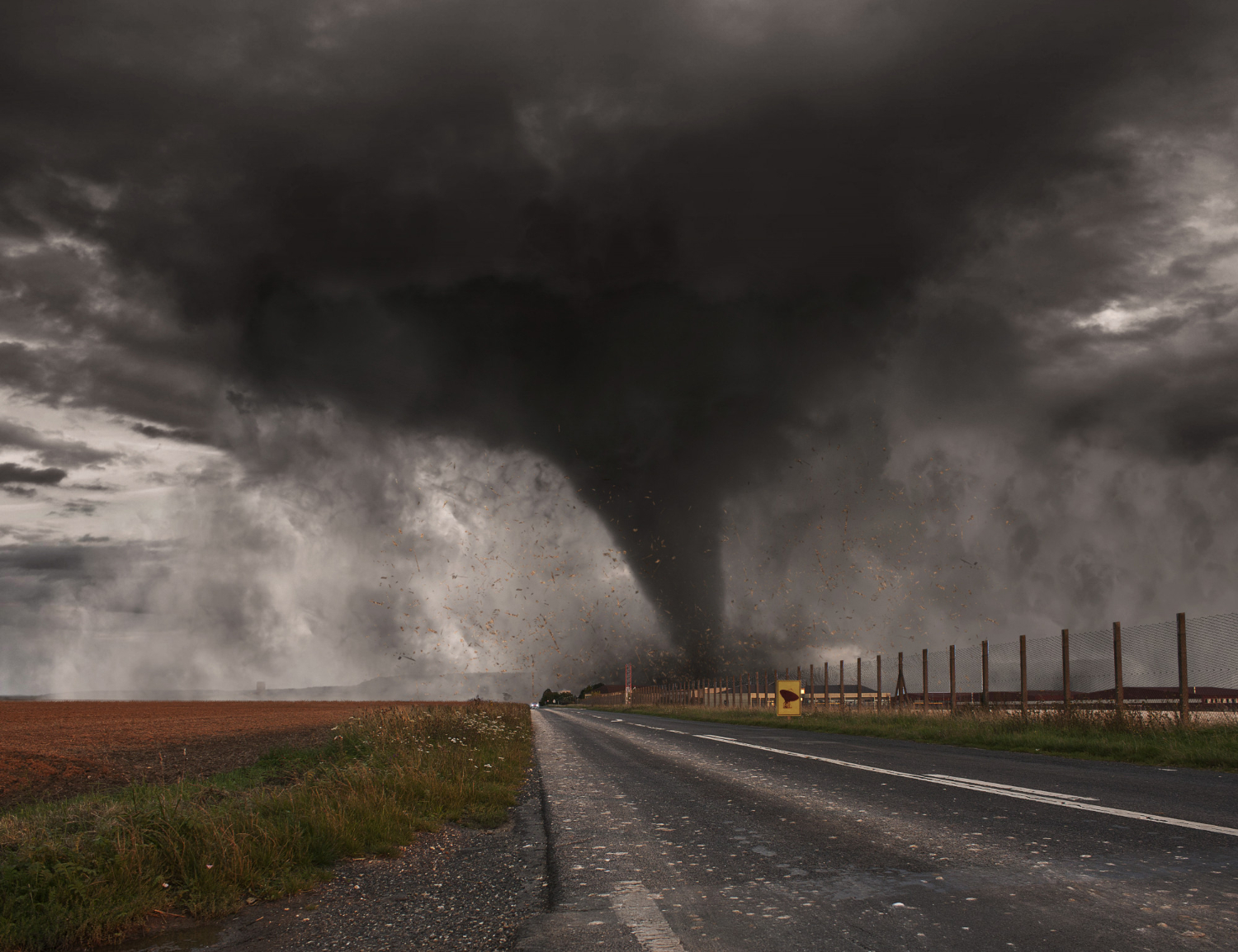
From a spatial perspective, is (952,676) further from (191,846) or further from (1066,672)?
(191,846)

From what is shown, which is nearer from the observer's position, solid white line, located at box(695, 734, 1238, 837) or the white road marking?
the white road marking

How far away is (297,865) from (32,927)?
1519 mm

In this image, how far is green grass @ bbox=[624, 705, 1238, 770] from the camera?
37.5 feet

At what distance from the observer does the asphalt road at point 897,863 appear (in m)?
3.43

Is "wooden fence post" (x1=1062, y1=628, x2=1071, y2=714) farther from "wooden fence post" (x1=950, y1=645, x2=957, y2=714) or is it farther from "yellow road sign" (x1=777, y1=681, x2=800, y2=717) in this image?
"yellow road sign" (x1=777, y1=681, x2=800, y2=717)

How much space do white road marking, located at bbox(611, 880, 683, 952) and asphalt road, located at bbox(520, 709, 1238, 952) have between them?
0.01 metres

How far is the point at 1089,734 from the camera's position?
584 inches

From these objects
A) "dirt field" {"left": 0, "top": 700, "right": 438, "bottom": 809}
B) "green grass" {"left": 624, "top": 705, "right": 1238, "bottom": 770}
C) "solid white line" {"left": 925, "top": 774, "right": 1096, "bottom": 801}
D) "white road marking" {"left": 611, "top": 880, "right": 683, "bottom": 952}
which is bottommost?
"dirt field" {"left": 0, "top": 700, "right": 438, "bottom": 809}

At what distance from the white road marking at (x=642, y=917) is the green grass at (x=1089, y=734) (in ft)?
32.7

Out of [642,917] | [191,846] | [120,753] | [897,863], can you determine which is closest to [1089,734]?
[897,863]

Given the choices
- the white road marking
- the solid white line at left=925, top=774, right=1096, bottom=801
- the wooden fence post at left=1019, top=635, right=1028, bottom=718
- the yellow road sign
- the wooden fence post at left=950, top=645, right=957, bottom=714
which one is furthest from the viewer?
the yellow road sign

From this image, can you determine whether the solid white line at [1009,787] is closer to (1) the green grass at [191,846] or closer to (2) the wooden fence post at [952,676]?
(1) the green grass at [191,846]

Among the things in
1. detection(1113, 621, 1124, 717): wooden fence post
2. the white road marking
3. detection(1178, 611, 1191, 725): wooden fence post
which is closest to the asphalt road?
the white road marking

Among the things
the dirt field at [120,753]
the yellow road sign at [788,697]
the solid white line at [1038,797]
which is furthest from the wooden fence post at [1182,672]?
the dirt field at [120,753]
